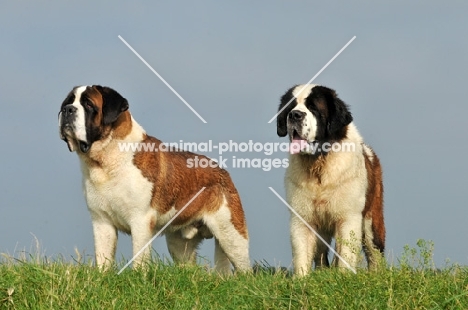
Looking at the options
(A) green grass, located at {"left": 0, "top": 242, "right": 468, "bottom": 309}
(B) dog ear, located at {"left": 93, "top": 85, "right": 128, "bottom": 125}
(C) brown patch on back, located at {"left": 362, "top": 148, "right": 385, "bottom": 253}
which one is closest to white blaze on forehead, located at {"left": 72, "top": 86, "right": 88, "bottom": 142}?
(B) dog ear, located at {"left": 93, "top": 85, "right": 128, "bottom": 125}

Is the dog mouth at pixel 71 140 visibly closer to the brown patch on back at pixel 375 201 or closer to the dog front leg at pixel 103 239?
the dog front leg at pixel 103 239

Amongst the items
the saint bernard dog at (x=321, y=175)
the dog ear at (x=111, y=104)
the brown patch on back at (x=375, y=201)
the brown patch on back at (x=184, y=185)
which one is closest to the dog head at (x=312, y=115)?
the saint bernard dog at (x=321, y=175)

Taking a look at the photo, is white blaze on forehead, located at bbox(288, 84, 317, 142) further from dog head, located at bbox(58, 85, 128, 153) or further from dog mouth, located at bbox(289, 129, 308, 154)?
dog head, located at bbox(58, 85, 128, 153)

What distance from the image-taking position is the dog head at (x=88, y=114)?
7910 mm

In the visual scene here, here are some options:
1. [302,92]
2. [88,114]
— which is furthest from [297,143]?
[88,114]

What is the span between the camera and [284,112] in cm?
816

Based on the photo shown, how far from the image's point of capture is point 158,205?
8.35 meters

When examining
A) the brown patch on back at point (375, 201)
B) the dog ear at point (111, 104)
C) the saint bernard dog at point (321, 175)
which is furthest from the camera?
the brown patch on back at point (375, 201)

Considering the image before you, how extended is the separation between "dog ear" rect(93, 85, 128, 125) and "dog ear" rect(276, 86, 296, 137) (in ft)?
5.42

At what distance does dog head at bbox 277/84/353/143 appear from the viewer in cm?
783

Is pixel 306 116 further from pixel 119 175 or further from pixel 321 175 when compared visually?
pixel 119 175

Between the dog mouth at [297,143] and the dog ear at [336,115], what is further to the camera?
the dog ear at [336,115]

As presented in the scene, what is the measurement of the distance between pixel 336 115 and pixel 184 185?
1969 mm

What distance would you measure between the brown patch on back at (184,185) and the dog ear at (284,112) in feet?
4.36
